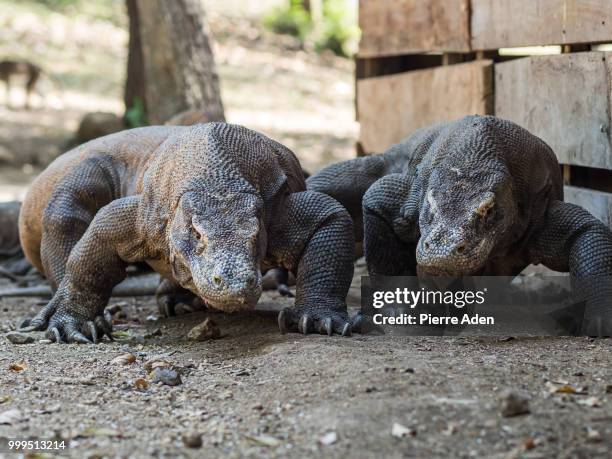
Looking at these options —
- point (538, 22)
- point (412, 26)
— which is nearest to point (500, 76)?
point (538, 22)

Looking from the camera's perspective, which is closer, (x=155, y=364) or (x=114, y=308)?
(x=155, y=364)

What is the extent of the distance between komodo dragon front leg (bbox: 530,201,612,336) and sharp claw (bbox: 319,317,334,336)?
985 mm

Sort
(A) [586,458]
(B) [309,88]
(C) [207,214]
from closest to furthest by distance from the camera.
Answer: (A) [586,458] < (C) [207,214] < (B) [309,88]

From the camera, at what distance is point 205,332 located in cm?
434

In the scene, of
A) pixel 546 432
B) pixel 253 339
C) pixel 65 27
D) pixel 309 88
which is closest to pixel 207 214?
pixel 253 339

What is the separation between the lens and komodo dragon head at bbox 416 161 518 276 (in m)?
3.76

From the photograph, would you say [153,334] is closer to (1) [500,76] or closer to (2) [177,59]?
(1) [500,76]

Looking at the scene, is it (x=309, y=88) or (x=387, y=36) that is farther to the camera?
(x=309, y=88)

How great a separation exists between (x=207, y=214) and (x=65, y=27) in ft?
59.8

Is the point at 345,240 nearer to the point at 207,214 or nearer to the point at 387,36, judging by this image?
the point at 207,214

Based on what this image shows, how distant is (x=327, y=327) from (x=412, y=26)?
3.70 m

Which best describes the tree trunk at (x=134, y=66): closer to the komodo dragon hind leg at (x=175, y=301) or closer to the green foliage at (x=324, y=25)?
the komodo dragon hind leg at (x=175, y=301)

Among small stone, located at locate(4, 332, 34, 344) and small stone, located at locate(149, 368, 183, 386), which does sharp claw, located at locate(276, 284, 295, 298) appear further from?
small stone, located at locate(149, 368, 183, 386)

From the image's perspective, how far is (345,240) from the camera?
14.4 feet
